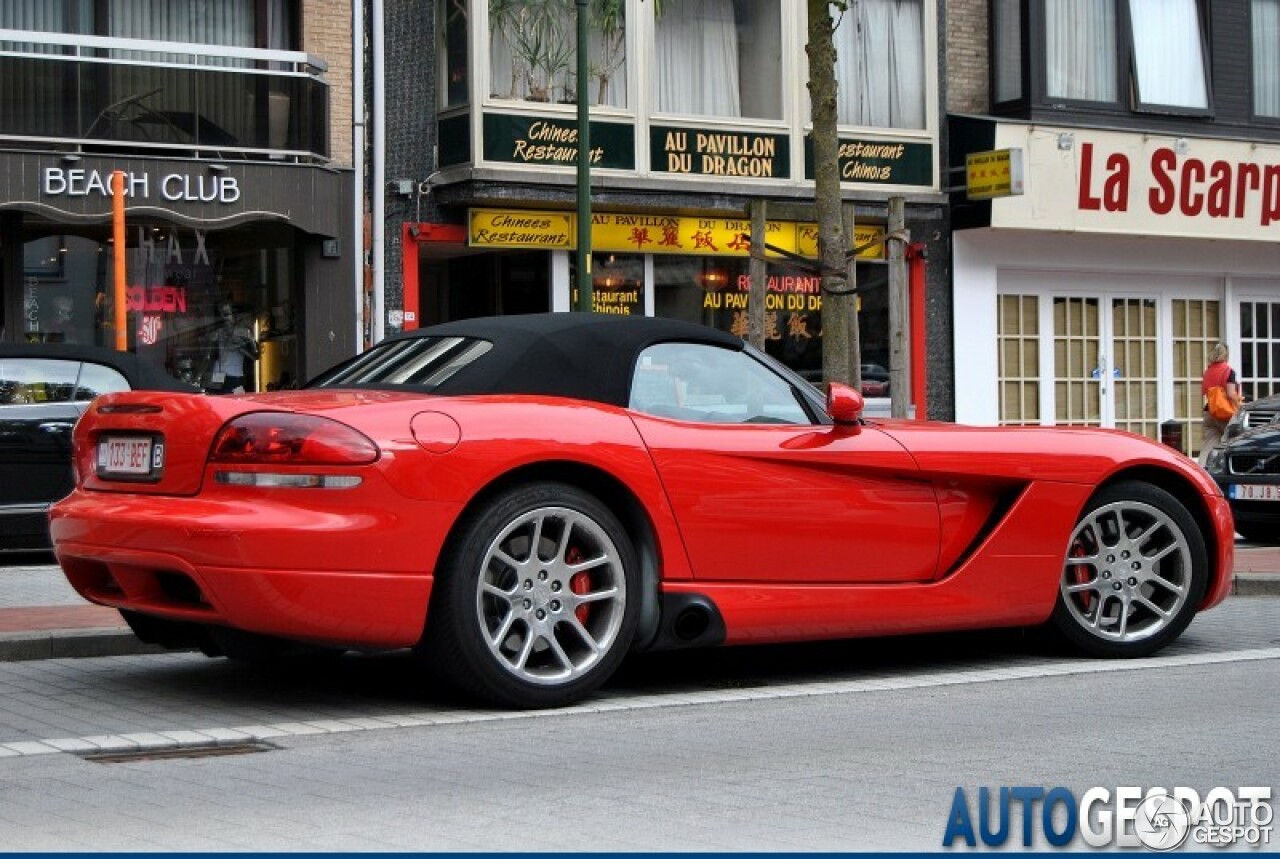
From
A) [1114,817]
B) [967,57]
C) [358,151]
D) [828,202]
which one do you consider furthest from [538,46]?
[1114,817]

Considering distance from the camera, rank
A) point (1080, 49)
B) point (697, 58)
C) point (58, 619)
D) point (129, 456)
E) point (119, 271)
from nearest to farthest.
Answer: point (129, 456)
point (58, 619)
point (119, 271)
point (697, 58)
point (1080, 49)

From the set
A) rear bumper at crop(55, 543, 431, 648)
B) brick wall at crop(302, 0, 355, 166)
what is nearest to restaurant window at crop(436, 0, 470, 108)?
brick wall at crop(302, 0, 355, 166)

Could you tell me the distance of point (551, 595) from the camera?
7.05 metres

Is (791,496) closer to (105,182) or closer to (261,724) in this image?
(261,724)

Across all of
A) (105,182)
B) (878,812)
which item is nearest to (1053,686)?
(878,812)

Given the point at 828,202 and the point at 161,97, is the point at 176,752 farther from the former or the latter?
the point at 161,97

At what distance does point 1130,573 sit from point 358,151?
13498 mm

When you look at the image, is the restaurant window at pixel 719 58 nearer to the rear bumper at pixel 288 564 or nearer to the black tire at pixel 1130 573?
the black tire at pixel 1130 573

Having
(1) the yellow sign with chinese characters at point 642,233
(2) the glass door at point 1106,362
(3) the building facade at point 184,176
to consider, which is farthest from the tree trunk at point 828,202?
(2) the glass door at point 1106,362

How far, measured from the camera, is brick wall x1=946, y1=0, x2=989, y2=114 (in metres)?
24.5

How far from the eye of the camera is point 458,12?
68.5 ft

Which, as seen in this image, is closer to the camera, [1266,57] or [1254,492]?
[1254,492]

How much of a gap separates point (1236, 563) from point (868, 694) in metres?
6.05

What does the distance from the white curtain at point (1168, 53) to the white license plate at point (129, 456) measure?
20340mm
